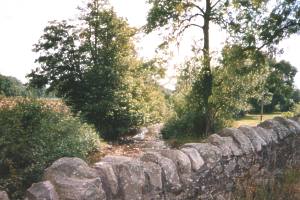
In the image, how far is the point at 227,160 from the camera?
4.64m

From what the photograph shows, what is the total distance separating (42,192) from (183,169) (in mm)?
1657

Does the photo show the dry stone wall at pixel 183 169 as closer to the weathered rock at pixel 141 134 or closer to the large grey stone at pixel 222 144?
the large grey stone at pixel 222 144

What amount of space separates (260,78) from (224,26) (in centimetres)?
429

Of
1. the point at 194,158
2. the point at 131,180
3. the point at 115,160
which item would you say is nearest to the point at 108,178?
the point at 131,180

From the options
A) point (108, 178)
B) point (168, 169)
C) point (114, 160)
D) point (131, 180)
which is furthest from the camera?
point (168, 169)

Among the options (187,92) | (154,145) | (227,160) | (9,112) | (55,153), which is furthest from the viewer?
(187,92)

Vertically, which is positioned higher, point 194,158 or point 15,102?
point 15,102

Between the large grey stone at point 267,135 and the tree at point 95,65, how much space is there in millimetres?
20902

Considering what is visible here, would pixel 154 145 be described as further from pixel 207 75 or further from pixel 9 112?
pixel 9 112

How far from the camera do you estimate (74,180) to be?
3004 mm

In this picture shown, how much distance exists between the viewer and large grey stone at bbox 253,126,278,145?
545 cm

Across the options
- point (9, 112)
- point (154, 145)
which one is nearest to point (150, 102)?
point (154, 145)

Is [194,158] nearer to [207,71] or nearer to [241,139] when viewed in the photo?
[241,139]

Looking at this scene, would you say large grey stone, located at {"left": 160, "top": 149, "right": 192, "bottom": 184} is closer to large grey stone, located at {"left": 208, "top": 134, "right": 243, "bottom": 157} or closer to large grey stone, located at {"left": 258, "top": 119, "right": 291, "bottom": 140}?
large grey stone, located at {"left": 208, "top": 134, "right": 243, "bottom": 157}
